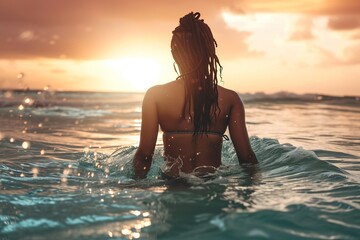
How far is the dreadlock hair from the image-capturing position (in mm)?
4648

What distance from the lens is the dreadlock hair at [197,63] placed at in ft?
15.3

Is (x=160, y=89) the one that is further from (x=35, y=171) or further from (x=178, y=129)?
(x=35, y=171)

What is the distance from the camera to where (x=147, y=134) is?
4.83 metres

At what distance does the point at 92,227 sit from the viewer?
358cm

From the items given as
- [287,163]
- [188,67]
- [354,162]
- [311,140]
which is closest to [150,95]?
[188,67]

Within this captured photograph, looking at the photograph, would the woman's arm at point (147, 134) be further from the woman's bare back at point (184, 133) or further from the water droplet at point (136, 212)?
the water droplet at point (136, 212)

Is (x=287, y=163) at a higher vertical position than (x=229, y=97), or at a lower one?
lower

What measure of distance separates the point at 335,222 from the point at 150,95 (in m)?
2.17

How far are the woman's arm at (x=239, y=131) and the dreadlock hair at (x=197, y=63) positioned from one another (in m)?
0.31

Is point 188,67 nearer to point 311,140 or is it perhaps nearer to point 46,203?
point 46,203

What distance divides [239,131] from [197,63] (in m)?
0.94

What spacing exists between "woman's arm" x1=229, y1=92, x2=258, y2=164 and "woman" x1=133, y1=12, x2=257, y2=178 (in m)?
0.01

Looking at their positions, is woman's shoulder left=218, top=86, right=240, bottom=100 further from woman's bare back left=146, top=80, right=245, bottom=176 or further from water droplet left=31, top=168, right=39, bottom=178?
water droplet left=31, top=168, right=39, bottom=178

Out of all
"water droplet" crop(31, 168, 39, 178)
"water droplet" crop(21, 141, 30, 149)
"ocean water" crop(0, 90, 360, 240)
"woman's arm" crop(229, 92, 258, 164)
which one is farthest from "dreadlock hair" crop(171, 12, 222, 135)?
"water droplet" crop(21, 141, 30, 149)
